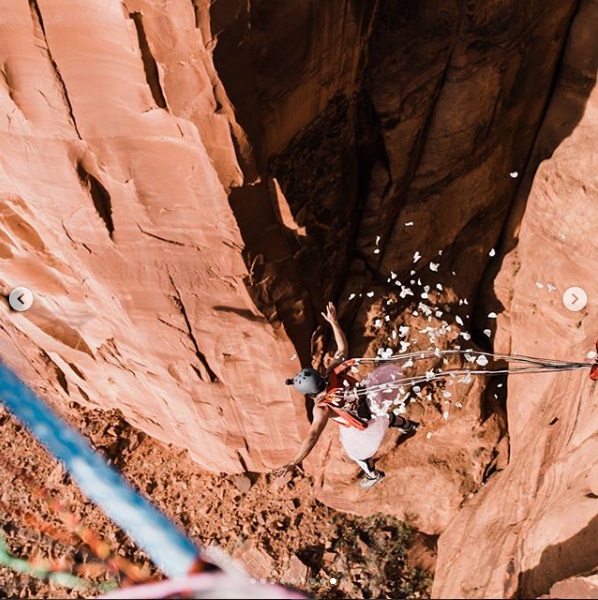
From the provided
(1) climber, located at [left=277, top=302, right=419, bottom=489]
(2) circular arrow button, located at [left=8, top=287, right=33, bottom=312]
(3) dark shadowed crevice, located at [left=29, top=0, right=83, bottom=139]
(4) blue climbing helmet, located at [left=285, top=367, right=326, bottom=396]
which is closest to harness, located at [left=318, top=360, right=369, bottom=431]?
(1) climber, located at [left=277, top=302, right=419, bottom=489]

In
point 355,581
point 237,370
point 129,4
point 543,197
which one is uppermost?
point 543,197

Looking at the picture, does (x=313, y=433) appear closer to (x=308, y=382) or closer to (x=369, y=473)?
(x=308, y=382)

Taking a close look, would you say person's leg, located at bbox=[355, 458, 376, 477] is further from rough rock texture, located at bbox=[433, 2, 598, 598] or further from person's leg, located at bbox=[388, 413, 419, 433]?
rough rock texture, located at bbox=[433, 2, 598, 598]

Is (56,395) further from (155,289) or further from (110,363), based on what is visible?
(155,289)

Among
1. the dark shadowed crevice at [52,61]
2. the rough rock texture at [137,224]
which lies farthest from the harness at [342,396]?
the dark shadowed crevice at [52,61]

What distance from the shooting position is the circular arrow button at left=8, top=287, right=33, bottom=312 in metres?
6.87

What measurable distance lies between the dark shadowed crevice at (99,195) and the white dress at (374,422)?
268cm

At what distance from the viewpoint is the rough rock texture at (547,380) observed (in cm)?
534

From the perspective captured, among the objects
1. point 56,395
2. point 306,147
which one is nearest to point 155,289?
point 306,147

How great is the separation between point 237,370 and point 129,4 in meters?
3.36

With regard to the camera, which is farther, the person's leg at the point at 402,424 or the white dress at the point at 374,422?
the person's leg at the point at 402,424

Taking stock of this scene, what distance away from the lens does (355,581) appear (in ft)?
23.7

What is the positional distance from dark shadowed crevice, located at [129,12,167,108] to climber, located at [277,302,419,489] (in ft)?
7.36

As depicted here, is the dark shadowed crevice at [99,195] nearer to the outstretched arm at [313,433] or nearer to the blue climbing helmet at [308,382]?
the blue climbing helmet at [308,382]
